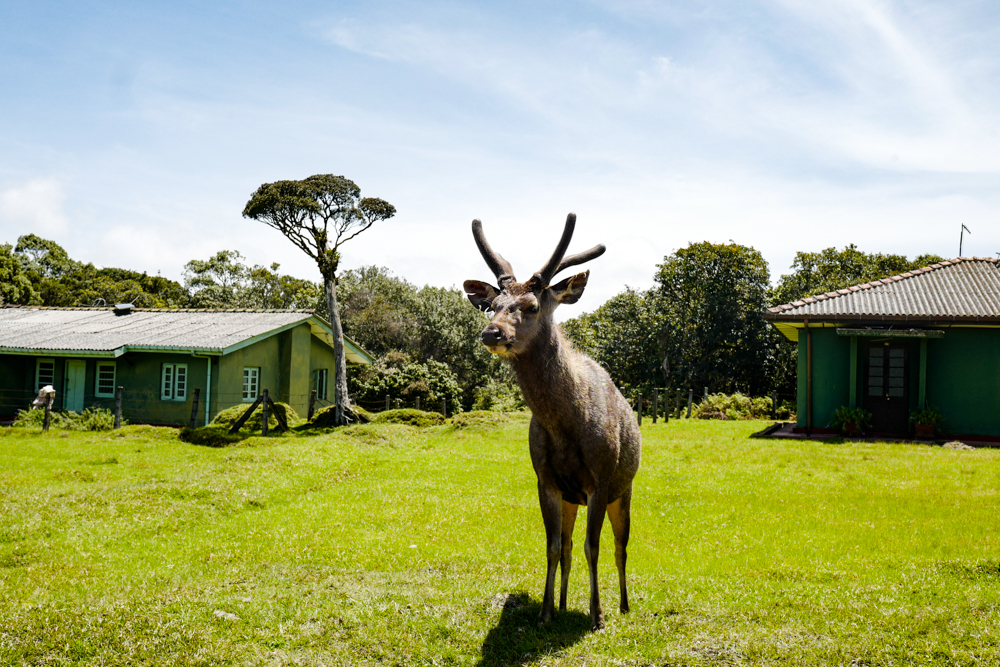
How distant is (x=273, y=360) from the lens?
26641mm

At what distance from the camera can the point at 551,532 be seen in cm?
541

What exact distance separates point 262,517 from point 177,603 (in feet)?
13.5

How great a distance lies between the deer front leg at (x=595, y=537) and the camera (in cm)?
520

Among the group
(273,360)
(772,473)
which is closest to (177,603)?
(772,473)

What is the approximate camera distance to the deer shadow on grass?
16.2 ft

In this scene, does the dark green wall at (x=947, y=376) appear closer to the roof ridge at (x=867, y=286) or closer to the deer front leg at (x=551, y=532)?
the roof ridge at (x=867, y=286)

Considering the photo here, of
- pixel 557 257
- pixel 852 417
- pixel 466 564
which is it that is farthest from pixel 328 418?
pixel 557 257

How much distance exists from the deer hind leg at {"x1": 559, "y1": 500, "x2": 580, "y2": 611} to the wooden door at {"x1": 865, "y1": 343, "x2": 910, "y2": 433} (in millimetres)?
16636

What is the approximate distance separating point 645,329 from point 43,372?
2583 cm

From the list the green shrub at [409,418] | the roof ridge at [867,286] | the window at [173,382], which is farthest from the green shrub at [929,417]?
the window at [173,382]

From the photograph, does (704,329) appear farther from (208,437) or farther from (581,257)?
(581,257)

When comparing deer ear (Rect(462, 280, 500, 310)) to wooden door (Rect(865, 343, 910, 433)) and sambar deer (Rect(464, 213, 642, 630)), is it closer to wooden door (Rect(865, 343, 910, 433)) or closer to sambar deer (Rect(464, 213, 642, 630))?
sambar deer (Rect(464, 213, 642, 630))

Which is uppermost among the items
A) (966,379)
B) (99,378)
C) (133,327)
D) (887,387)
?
(133,327)

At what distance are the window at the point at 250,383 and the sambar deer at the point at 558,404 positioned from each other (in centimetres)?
2168
